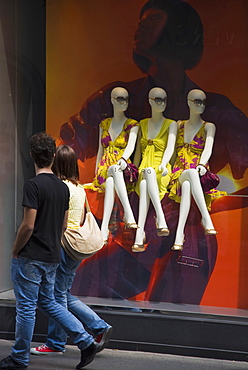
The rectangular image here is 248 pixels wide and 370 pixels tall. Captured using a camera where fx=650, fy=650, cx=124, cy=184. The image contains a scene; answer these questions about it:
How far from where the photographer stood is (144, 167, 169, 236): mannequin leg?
5.30 metres

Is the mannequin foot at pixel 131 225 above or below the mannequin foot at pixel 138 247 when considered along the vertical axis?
above

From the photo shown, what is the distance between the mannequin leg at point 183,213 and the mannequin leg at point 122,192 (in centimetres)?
36

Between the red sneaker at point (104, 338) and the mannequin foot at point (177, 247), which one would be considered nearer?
the red sneaker at point (104, 338)

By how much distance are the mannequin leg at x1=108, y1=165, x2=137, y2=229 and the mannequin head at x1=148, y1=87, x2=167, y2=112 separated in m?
0.61

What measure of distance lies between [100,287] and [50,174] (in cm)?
176

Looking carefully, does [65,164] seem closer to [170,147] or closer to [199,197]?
[170,147]

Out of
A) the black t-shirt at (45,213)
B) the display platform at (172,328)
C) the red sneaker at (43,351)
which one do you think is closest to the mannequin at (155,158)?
the display platform at (172,328)

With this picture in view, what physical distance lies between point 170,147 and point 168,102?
Result: 0.43 meters

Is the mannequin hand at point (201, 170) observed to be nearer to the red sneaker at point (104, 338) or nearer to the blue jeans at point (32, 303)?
the red sneaker at point (104, 338)

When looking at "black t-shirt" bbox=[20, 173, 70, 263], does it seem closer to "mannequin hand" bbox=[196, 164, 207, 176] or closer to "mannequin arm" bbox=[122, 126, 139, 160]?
"mannequin arm" bbox=[122, 126, 139, 160]

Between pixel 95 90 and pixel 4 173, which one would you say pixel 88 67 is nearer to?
pixel 95 90

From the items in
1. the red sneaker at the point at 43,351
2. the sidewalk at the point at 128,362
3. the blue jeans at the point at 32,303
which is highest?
→ the blue jeans at the point at 32,303

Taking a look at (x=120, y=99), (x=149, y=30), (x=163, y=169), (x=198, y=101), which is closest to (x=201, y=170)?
(x=163, y=169)

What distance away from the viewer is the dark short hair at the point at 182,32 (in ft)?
17.7
